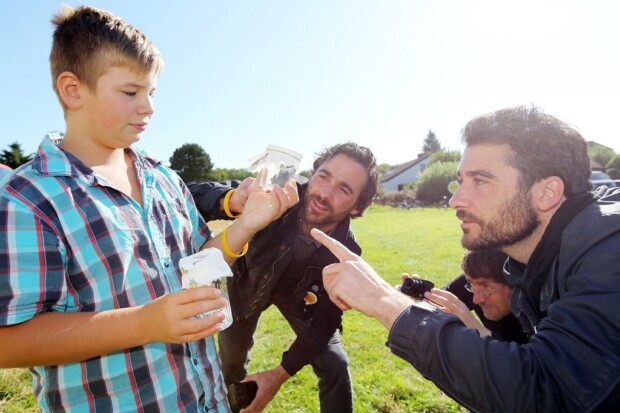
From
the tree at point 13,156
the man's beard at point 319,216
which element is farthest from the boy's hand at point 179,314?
the tree at point 13,156

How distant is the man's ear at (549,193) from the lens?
84.7 inches

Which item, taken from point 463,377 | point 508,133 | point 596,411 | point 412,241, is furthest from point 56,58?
point 412,241

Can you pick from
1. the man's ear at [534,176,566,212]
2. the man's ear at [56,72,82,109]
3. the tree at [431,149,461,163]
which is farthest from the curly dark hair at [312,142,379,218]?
the tree at [431,149,461,163]

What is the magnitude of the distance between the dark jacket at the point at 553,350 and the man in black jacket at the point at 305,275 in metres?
1.64

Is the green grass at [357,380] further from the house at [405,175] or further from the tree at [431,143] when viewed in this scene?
the tree at [431,143]

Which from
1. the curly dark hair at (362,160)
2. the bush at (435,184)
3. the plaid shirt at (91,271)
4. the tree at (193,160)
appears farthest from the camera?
the tree at (193,160)

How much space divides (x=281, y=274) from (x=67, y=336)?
230cm

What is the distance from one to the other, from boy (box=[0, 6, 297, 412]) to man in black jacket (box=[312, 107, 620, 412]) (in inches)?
30.8

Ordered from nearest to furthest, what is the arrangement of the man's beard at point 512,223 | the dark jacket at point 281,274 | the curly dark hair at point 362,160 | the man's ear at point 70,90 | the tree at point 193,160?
1. the man's ear at point 70,90
2. the man's beard at point 512,223
3. the dark jacket at point 281,274
4. the curly dark hair at point 362,160
5. the tree at point 193,160

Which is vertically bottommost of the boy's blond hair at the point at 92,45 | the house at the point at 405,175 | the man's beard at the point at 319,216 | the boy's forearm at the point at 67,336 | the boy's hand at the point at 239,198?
the boy's forearm at the point at 67,336

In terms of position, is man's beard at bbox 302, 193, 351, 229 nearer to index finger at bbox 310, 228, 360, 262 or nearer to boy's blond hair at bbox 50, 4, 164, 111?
index finger at bbox 310, 228, 360, 262

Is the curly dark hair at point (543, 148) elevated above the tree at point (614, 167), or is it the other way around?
the tree at point (614, 167)

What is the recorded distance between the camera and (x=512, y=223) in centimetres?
220

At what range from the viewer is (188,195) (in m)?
2.09
